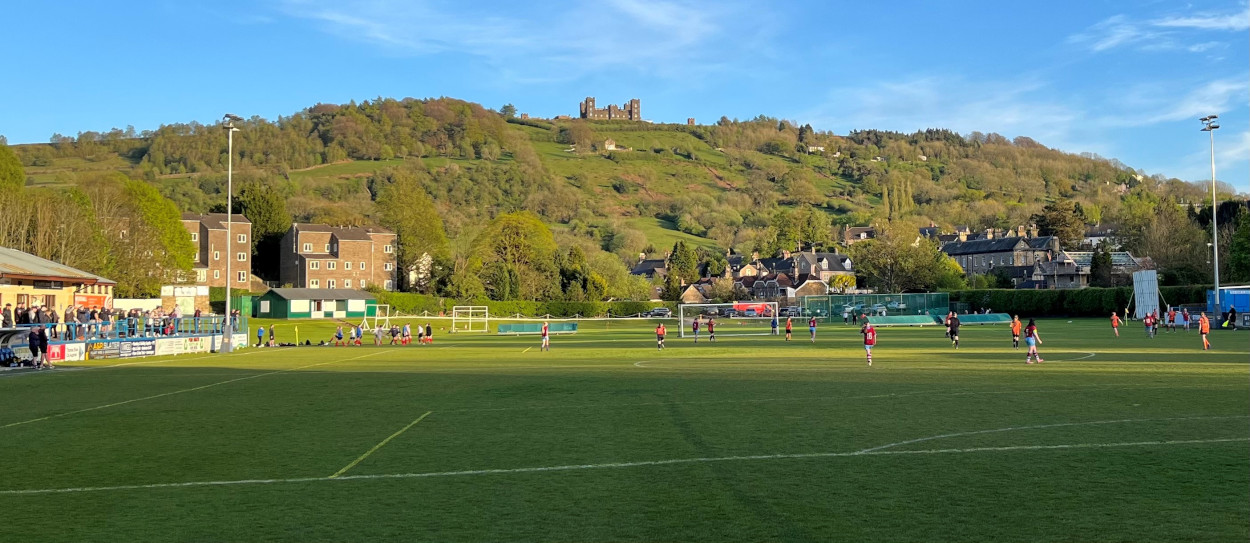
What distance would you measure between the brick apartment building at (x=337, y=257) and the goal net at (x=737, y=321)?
4092 cm

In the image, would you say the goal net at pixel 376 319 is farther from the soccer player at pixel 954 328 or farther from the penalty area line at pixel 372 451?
the penalty area line at pixel 372 451

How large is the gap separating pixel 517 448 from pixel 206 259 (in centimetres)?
12047

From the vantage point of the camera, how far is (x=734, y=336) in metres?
60.7

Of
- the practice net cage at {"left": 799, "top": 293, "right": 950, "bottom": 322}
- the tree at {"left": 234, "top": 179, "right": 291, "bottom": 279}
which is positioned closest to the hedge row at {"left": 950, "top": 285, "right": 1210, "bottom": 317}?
the practice net cage at {"left": 799, "top": 293, "right": 950, "bottom": 322}

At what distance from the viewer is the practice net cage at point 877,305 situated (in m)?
85.9

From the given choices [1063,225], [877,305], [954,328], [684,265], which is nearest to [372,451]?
[954,328]

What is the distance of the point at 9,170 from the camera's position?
270ft

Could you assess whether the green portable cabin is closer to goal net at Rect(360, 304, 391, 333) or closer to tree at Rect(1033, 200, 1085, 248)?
goal net at Rect(360, 304, 391, 333)

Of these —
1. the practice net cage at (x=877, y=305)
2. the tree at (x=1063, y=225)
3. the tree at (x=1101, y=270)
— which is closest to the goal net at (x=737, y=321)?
the practice net cage at (x=877, y=305)

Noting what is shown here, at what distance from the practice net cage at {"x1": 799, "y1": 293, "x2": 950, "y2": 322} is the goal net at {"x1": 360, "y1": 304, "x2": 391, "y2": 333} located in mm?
38267

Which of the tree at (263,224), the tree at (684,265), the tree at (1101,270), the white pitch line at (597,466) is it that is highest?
the tree at (263,224)

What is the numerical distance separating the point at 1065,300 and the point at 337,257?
278ft

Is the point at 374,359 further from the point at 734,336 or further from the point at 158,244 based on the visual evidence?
the point at 158,244

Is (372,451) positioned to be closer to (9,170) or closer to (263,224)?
(9,170)
